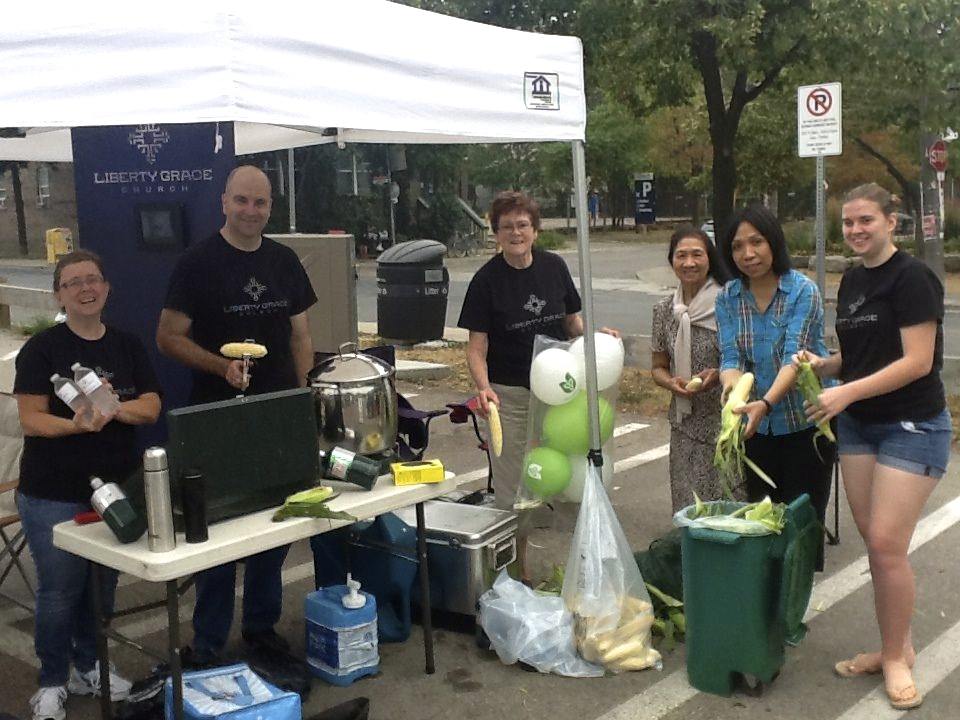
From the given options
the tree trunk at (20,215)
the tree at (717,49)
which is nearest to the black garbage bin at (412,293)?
the tree at (717,49)

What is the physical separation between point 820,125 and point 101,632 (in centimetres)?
586

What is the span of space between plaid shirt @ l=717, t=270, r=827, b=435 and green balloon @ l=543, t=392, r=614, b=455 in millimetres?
601

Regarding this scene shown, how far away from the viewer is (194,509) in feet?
9.11

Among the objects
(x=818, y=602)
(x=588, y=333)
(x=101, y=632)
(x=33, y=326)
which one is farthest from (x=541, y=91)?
(x=33, y=326)

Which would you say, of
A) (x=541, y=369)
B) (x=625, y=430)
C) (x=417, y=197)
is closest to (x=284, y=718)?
(x=541, y=369)

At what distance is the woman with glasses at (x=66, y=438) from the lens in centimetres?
311

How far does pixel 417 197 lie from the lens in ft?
96.3

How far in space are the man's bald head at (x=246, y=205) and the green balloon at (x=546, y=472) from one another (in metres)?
1.41

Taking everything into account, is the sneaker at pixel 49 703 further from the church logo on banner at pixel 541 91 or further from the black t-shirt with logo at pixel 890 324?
the black t-shirt with logo at pixel 890 324

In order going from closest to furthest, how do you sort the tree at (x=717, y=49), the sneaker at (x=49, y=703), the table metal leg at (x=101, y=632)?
the table metal leg at (x=101, y=632) < the sneaker at (x=49, y=703) < the tree at (x=717, y=49)

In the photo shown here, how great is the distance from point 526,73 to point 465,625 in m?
2.20

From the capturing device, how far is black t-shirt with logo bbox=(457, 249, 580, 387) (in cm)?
413

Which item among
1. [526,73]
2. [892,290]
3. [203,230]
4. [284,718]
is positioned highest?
[526,73]

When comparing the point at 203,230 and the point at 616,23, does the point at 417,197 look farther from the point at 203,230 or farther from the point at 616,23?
the point at 203,230
